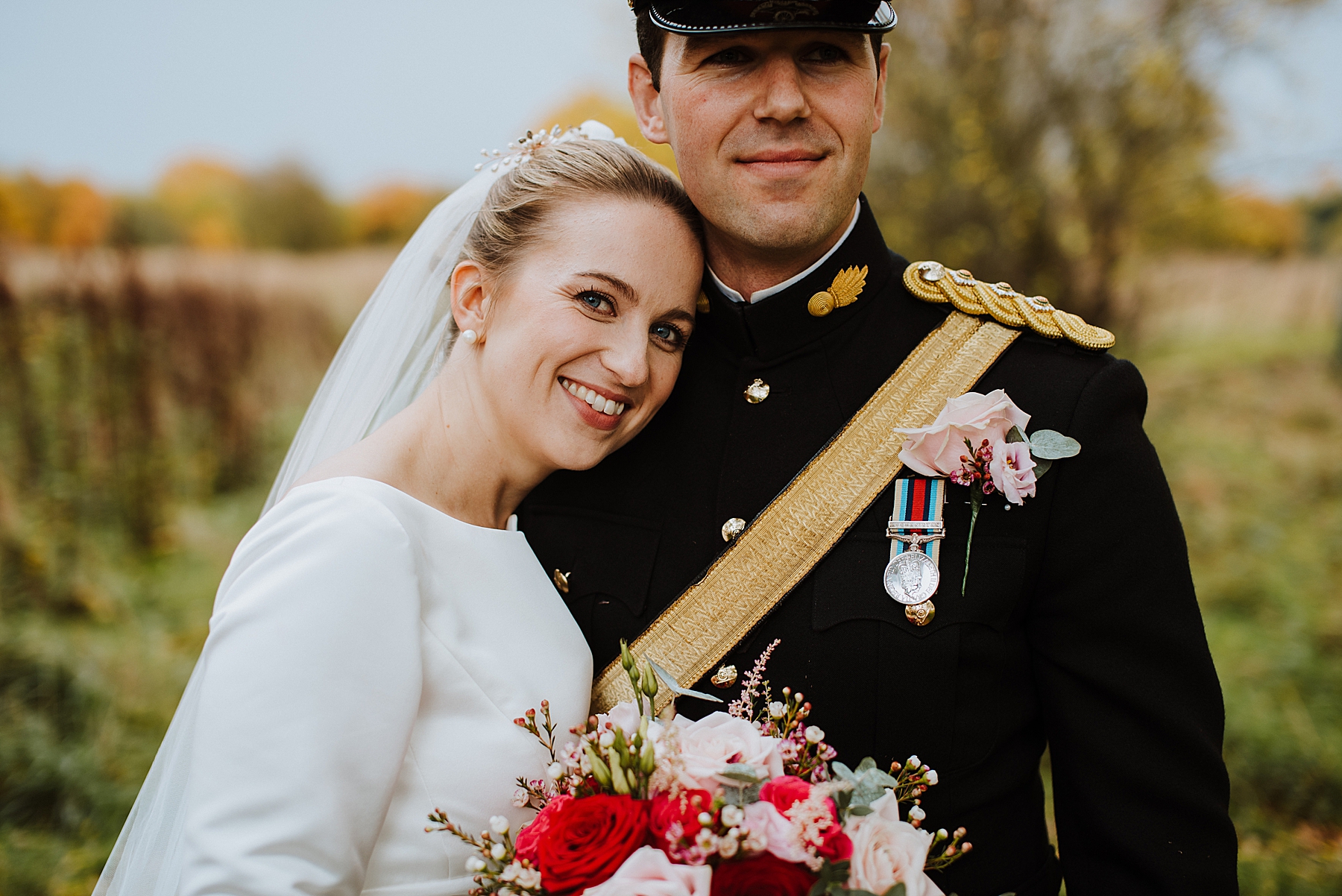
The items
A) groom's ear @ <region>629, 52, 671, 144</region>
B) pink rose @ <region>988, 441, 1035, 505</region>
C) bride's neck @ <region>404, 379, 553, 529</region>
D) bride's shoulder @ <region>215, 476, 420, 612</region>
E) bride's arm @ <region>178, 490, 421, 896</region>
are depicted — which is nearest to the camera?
bride's arm @ <region>178, 490, 421, 896</region>

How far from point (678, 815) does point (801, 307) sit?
1115 millimetres

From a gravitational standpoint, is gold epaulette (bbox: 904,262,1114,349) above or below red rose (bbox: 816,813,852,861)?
above

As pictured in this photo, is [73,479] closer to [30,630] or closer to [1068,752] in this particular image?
[30,630]

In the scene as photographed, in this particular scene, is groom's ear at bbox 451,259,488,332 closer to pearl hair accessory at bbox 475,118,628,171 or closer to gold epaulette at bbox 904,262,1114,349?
pearl hair accessory at bbox 475,118,628,171

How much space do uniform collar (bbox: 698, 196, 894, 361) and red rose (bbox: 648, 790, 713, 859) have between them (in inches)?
40.8

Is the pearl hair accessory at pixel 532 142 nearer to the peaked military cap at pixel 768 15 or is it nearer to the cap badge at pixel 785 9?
the peaked military cap at pixel 768 15

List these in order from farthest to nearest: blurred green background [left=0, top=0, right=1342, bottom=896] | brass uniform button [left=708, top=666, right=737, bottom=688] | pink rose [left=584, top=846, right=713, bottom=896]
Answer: blurred green background [left=0, top=0, right=1342, bottom=896]
brass uniform button [left=708, top=666, right=737, bottom=688]
pink rose [left=584, top=846, right=713, bottom=896]

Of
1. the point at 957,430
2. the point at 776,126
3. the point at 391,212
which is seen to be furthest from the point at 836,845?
the point at 391,212

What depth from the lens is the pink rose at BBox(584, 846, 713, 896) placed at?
111cm

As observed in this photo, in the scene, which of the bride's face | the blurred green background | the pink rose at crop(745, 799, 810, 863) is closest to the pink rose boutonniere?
the bride's face

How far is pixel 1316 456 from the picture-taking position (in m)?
5.93

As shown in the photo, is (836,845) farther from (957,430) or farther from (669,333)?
(669,333)

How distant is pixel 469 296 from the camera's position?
200 centimetres

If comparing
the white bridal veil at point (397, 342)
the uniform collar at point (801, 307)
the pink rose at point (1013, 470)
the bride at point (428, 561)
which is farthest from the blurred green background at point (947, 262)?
the uniform collar at point (801, 307)
